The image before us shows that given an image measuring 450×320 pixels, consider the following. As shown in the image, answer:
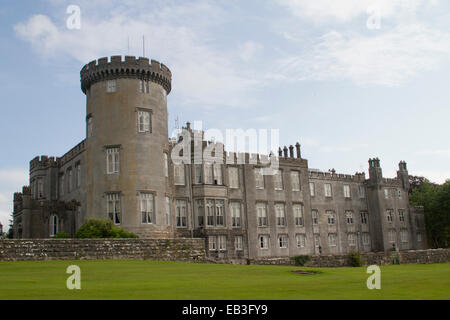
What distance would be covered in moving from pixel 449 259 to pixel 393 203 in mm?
17619

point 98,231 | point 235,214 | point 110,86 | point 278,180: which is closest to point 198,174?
point 235,214

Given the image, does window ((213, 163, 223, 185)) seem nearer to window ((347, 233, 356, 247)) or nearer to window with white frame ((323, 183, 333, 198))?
window with white frame ((323, 183, 333, 198))

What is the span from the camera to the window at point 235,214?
50.6m

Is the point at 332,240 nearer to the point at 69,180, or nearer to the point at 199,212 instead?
the point at 199,212

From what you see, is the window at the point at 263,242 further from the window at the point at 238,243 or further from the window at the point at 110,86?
the window at the point at 110,86

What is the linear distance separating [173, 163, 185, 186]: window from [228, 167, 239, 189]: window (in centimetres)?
619

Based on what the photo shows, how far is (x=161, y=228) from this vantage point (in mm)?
40031

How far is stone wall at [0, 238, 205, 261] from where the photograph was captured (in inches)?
1096

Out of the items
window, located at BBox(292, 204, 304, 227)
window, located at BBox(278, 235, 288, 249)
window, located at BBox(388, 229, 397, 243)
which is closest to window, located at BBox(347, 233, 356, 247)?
window, located at BBox(388, 229, 397, 243)

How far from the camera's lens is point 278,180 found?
182 ft

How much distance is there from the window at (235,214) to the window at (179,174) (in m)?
6.74

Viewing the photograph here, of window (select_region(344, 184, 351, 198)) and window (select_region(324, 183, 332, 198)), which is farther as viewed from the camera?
window (select_region(344, 184, 351, 198))

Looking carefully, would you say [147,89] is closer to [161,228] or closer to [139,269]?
[161,228]
